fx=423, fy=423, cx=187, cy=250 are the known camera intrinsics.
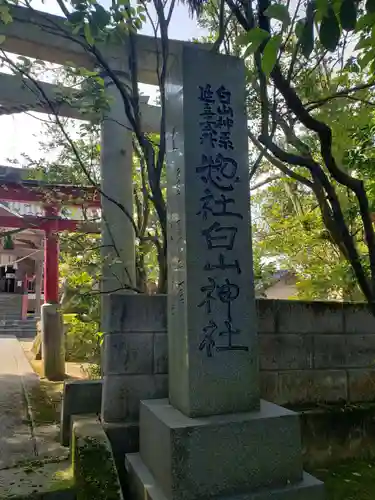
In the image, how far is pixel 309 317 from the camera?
3.67m

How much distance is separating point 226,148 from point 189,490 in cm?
207

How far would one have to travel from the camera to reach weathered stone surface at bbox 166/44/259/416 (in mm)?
2604

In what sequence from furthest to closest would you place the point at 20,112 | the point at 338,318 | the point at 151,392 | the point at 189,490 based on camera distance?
the point at 20,112 < the point at 338,318 < the point at 151,392 < the point at 189,490

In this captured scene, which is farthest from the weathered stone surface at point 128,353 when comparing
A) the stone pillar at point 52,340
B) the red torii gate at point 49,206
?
the stone pillar at point 52,340

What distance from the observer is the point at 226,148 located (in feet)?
9.33

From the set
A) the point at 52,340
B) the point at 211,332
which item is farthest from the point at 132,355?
the point at 52,340

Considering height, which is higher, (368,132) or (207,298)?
(368,132)

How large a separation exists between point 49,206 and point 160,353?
6.98 meters

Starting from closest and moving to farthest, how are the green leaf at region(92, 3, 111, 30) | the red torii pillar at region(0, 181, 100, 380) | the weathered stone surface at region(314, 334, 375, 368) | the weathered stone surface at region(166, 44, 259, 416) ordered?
the green leaf at region(92, 3, 111, 30) → the weathered stone surface at region(166, 44, 259, 416) → the weathered stone surface at region(314, 334, 375, 368) → the red torii pillar at region(0, 181, 100, 380)

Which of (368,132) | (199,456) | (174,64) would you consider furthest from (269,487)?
(368,132)

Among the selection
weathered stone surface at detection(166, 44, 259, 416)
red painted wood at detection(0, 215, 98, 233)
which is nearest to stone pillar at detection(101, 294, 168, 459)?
weathered stone surface at detection(166, 44, 259, 416)

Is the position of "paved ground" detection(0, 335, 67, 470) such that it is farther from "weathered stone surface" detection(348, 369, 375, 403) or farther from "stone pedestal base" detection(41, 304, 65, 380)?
"weathered stone surface" detection(348, 369, 375, 403)

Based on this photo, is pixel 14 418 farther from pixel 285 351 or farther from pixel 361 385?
pixel 361 385

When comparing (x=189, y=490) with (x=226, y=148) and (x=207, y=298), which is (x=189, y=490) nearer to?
(x=207, y=298)
